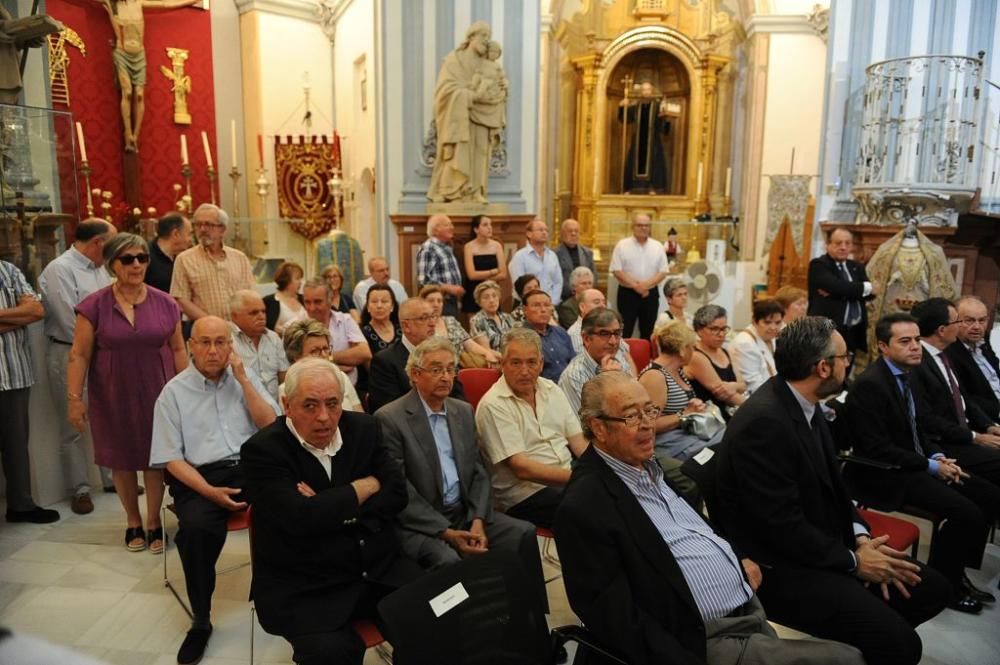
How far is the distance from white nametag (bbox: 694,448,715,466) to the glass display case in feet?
11.7

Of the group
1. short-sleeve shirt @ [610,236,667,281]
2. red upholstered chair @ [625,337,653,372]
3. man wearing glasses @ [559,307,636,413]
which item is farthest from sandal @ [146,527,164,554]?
short-sleeve shirt @ [610,236,667,281]

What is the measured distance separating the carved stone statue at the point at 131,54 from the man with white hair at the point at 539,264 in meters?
5.27

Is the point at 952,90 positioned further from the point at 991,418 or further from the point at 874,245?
the point at 991,418

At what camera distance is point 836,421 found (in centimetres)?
340

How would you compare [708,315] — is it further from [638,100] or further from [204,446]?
[638,100]

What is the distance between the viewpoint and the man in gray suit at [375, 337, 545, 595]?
103 inches

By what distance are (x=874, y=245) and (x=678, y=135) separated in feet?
20.3

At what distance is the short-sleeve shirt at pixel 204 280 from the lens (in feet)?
13.4

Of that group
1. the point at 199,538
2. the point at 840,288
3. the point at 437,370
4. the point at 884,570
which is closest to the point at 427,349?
the point at 437,370

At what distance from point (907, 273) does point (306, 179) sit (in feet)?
Answer: 23.3

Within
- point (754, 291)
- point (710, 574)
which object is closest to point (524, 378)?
point (710, 574)

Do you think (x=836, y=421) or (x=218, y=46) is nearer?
(x=836, y=421)

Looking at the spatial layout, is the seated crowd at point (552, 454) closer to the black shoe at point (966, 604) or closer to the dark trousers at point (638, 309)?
the black shoe at point (966, 604)

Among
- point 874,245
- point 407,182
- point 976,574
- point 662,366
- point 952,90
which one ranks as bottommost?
point 976,574
